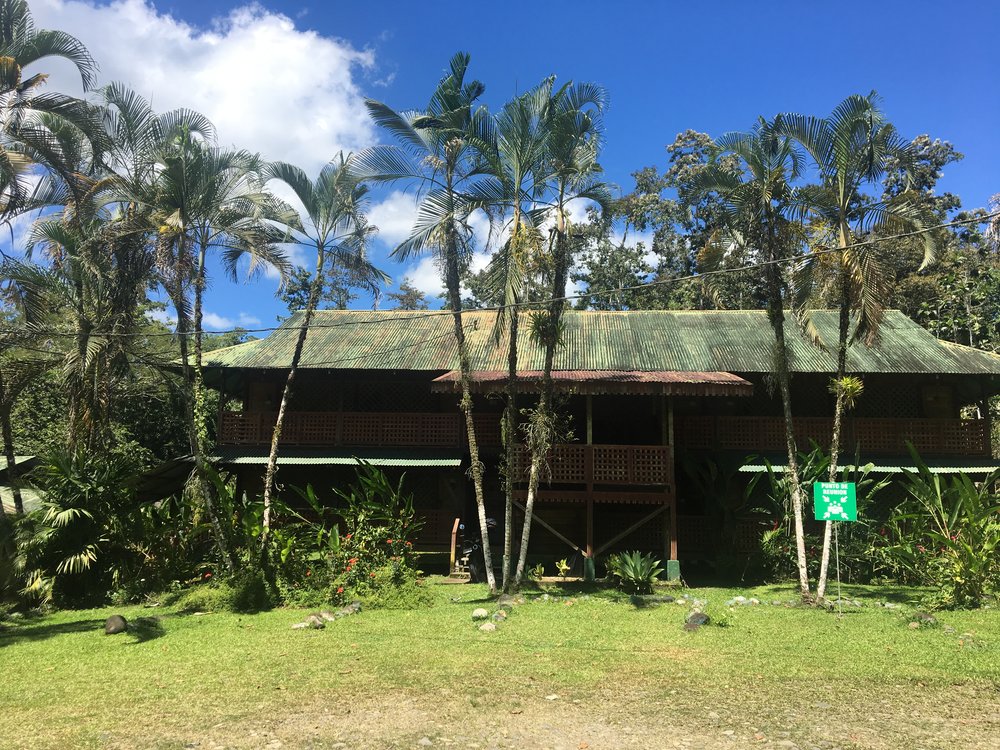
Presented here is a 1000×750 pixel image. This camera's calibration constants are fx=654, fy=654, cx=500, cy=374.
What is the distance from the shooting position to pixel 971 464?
46.4 feet

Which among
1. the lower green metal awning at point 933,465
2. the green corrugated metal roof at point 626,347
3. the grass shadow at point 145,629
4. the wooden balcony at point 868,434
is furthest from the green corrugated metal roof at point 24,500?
the lower green metal awning at point 933,465

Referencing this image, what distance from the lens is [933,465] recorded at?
14.1 meters

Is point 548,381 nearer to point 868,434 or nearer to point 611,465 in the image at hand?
point 611,465

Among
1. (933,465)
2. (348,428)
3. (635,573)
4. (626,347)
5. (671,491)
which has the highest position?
(626,347)

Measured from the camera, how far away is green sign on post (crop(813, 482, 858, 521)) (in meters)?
9.95

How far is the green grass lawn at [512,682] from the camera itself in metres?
5.33

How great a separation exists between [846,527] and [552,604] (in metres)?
6.26

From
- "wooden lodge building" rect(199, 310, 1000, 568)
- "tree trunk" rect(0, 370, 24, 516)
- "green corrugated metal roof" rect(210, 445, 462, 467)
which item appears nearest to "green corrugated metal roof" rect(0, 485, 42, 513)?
"tree trunk" rect(0, 370, 24, 516)

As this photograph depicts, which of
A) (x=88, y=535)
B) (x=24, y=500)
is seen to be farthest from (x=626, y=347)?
(x=24, y=500)

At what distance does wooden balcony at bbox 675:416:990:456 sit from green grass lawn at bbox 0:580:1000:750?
17.9 feet

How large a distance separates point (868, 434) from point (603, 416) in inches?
236

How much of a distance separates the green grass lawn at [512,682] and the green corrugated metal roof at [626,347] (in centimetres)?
686

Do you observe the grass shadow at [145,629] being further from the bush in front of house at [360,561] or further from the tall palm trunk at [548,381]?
the tall palm trunk at [548,381]

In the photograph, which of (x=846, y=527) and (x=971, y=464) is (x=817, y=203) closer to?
(x=846, y=527)
